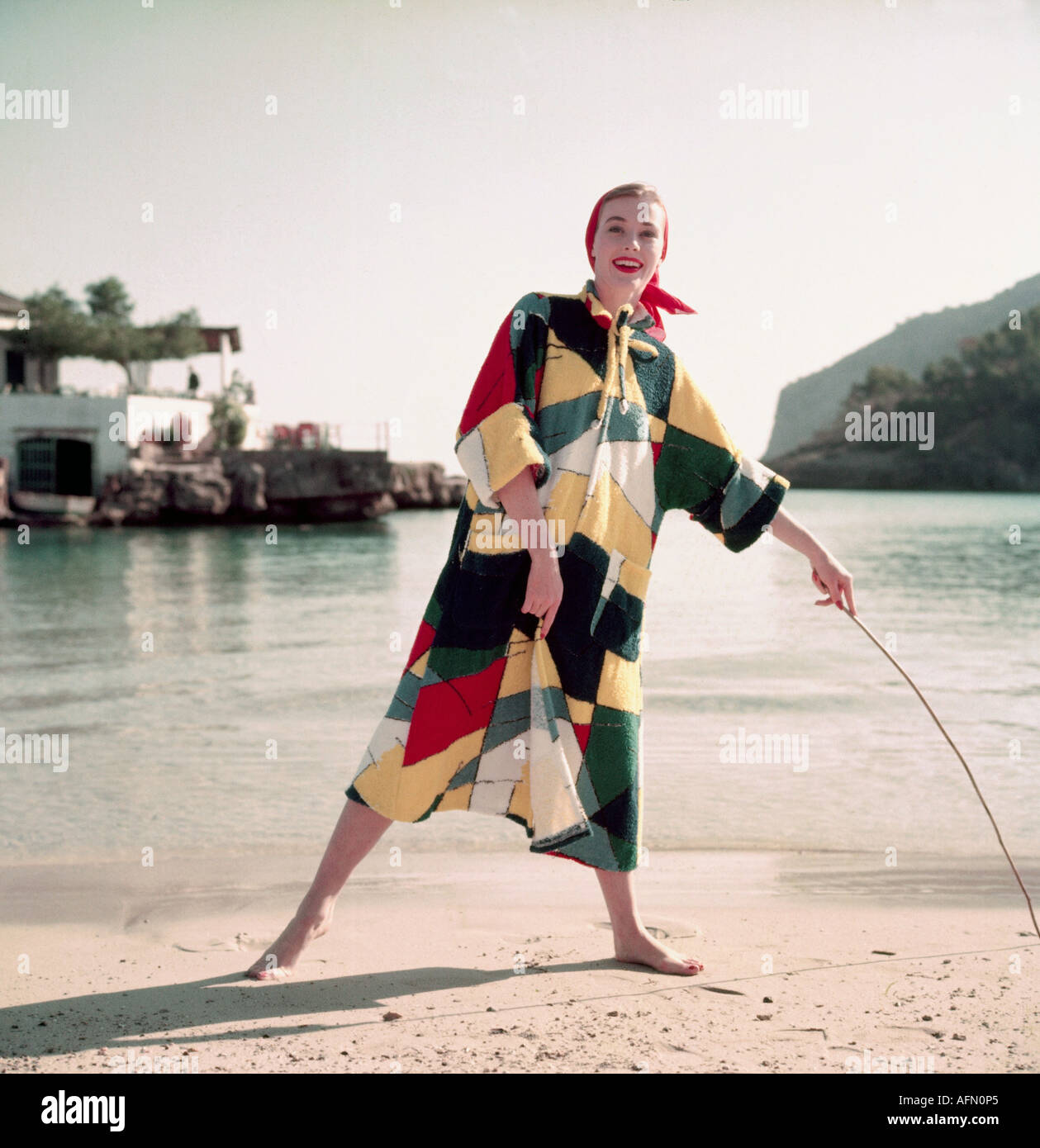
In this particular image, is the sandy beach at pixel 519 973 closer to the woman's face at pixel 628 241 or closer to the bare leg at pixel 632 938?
the bare leg at pixel 632 938

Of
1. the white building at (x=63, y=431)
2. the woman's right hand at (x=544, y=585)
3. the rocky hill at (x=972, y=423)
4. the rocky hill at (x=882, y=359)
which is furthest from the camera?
the rocky hill at (x=882, y=359)

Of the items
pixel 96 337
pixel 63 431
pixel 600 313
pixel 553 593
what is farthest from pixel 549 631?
pixel 96 337

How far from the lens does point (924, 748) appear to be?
5762 mm

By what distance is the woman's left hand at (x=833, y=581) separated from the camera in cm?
259

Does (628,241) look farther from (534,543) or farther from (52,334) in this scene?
(52,334)

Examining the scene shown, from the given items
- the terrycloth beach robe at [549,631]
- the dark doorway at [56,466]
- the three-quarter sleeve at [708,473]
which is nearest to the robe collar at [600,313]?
the terrycloth beach robe at [549,631]

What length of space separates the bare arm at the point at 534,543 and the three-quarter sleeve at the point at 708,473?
376 mm

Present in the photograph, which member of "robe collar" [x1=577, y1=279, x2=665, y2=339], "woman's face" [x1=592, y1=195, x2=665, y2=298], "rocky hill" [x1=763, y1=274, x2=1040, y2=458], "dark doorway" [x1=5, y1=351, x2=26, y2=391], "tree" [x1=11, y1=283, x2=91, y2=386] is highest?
"rocky hill" [x1=763, y1=274, x2=1040, y2=458]

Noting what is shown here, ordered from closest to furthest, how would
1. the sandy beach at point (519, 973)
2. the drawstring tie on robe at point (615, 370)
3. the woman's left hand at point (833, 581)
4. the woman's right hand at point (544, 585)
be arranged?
the sandy beach at point (519, 973) < the woman's right hand at point (544, 585) < the drawstring tie on robe at point (615, 370) < the woman's left hand at point (833, 581)

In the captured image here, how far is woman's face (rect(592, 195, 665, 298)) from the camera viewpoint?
2.56 metres

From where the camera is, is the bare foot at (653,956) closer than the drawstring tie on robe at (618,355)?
No

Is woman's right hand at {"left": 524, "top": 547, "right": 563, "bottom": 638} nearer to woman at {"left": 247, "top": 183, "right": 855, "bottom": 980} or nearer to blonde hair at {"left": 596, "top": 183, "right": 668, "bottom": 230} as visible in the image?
woman at {"left": 247, "top": 183, "right": 855, "bottom": 980}

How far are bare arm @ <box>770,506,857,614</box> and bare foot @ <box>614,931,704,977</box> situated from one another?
84 centimetres

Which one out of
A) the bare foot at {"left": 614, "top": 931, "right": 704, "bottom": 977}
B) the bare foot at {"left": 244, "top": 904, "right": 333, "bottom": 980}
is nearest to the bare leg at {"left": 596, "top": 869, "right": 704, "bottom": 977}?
the bare foot at {"left": 614, "top": 931, "right": 704, "bottom": 977}
